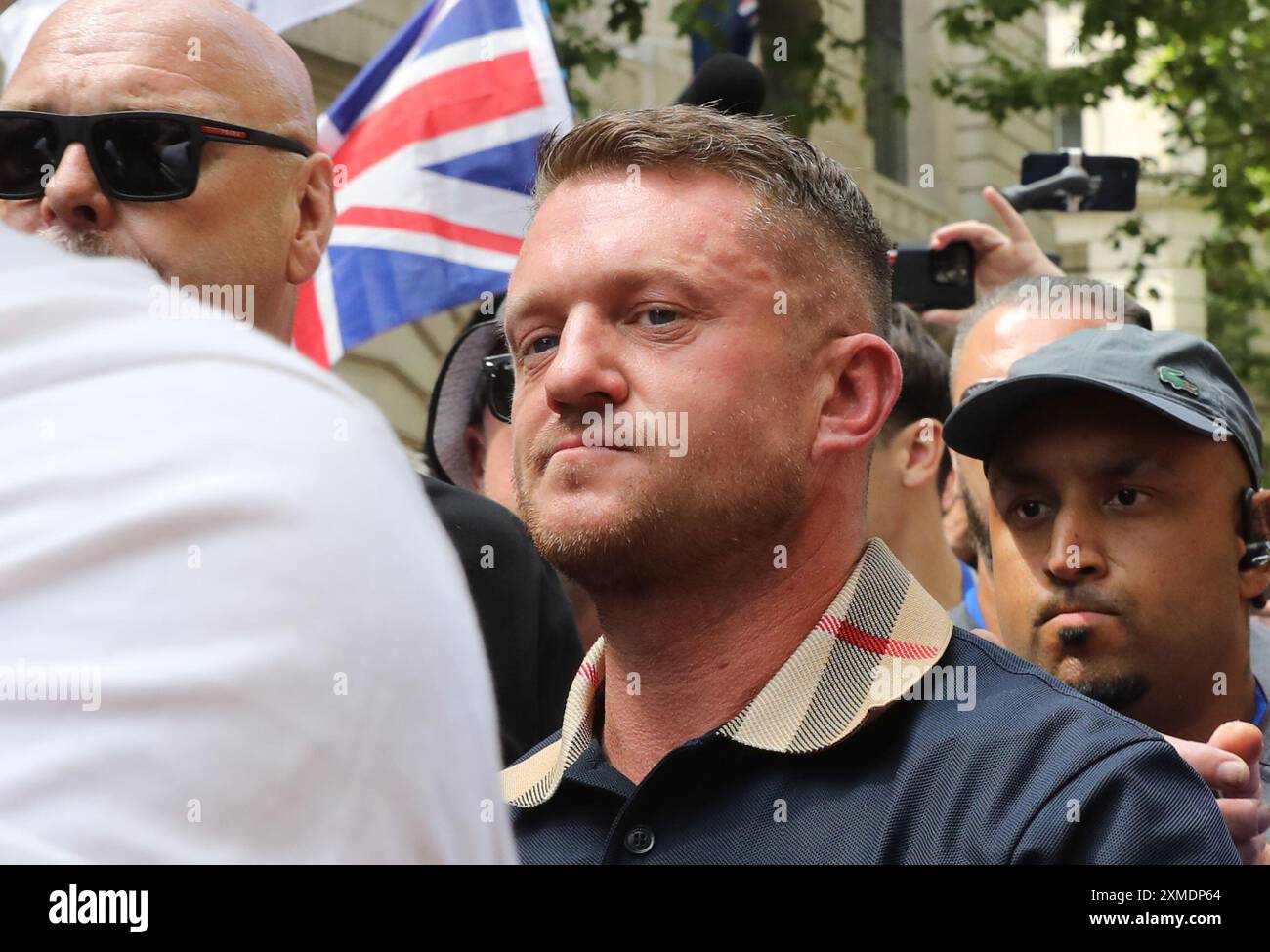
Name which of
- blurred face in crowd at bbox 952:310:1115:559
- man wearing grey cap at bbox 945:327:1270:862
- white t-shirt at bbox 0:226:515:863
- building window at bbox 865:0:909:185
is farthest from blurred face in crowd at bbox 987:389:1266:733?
building window at bbox 865:0:909:185

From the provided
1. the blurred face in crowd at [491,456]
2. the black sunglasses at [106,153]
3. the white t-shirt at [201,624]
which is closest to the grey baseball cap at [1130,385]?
the blurred face in crowd at [491,456]

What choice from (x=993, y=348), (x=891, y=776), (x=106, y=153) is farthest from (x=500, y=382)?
(x=891, y=776)

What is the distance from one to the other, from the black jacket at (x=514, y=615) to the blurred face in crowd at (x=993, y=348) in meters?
0.94

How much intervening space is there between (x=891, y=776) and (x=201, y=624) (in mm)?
1432

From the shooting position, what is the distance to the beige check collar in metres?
2.17

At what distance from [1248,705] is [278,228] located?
1.89m

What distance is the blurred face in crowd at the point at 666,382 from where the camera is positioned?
225 cm

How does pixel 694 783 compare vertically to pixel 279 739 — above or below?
below

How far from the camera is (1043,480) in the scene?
2.89 m
